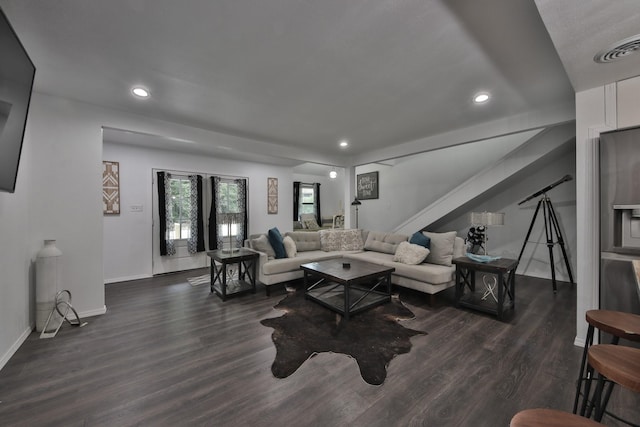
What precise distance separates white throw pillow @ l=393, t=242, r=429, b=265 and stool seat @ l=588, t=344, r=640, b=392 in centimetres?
246

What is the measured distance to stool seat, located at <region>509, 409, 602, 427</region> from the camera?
737 mm

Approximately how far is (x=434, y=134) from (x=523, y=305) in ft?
9.03

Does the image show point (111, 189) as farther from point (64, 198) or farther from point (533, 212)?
point (533, 212)

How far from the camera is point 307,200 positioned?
827 cm

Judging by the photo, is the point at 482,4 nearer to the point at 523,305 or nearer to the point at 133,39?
the point at 133,39

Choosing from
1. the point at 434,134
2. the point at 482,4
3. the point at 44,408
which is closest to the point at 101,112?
the point at 44,408

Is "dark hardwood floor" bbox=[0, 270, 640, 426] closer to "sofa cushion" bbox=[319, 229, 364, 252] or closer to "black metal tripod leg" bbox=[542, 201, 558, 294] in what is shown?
"black metal tripod leg" bbox=[542, 201, 558, 294]

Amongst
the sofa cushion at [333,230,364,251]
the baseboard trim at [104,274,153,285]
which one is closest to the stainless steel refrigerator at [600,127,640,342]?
the sofa cushion at [333,230,364,251]

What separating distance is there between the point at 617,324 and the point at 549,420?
3.34ft

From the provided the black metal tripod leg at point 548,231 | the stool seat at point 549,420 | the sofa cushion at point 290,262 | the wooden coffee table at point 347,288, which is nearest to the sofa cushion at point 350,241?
the sofa cushion at point 290,262

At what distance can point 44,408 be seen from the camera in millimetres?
1588

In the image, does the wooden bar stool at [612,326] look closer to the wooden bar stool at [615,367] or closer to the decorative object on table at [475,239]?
the wooden bar stool at [615,367]

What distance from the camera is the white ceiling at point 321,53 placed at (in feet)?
5.05

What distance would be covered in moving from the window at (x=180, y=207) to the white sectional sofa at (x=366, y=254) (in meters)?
1.86
